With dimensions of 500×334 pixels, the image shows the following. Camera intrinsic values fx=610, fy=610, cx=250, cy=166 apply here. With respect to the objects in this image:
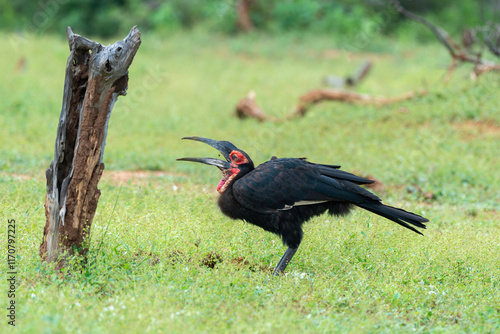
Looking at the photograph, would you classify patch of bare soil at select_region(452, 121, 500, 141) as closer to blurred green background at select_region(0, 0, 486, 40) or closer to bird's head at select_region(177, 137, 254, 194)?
bird's head at select_region(177, 137, 254, 194)

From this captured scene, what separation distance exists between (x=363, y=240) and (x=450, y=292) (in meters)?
1.16

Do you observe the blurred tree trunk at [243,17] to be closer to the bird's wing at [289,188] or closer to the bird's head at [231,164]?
the bird's head at [231,164]

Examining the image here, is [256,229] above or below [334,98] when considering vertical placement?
above

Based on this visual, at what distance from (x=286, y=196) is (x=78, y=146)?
5.49 ft

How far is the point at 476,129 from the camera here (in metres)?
10.7

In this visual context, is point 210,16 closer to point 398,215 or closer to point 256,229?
point 256,229

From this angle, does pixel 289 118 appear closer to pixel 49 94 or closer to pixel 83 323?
pixel 49 94

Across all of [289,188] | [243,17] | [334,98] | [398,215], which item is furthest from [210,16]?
[398,215]

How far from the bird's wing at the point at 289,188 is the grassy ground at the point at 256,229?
1.69 feet

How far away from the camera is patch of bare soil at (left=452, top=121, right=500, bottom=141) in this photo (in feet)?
34.4

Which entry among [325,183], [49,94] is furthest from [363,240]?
[49,94]

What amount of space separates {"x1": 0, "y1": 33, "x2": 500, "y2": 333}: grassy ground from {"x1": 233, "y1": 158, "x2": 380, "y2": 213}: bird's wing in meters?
0.52

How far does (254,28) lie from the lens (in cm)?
2289

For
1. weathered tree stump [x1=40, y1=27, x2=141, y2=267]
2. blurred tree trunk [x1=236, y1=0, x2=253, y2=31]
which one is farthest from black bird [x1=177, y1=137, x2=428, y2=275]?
blurred tree trunk [x1=236, y1=0, x2=253, y2=31]
